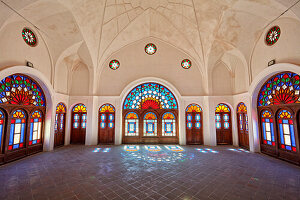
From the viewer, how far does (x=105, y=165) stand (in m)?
5.26

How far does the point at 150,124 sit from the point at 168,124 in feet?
4.38

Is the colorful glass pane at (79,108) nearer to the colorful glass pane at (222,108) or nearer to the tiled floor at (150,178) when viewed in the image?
the tiled floor at (150,178)

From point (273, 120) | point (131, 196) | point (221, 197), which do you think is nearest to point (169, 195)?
point (131, 196)

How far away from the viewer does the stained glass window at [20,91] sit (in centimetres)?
560

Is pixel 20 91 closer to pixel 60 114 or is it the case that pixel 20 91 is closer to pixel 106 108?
pixel 60 114

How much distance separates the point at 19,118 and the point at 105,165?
4921 mm

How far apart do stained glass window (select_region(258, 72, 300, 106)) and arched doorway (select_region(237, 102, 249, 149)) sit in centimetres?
122

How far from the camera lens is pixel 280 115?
6.13m

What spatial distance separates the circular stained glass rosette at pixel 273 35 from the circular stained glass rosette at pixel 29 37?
11.5 meters

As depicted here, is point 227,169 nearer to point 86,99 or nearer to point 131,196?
point 131,196

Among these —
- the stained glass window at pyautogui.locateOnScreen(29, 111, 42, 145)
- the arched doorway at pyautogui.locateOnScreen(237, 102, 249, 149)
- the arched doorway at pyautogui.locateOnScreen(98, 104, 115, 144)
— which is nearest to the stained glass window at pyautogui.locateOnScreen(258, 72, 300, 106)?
the arched doorway at pyautogui.locateOnScreen(237, 102, 249, 149)

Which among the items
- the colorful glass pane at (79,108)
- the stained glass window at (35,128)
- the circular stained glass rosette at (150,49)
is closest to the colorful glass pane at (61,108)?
the colorful glass pane at (79,108)

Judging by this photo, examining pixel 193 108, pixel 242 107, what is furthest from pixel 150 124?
pixel 242 107

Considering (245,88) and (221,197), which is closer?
(221,197)
